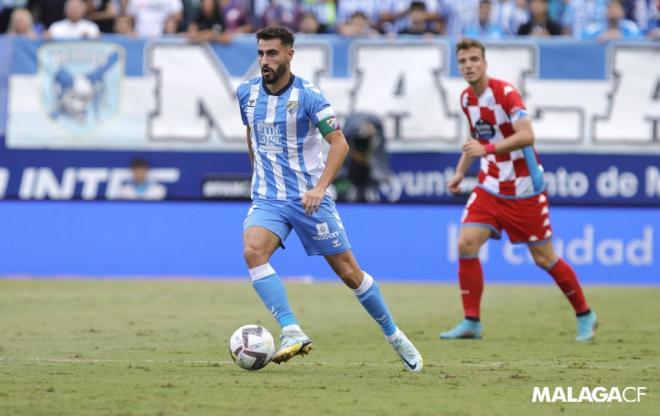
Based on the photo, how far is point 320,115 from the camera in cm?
861

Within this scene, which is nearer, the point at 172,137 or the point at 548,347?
the point at 548,347

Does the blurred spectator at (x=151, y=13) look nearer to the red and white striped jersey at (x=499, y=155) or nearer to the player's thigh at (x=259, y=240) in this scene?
the red and white striped jersey at (x=499, y=155)

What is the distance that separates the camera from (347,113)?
733 inches

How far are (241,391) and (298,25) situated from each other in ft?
42.8

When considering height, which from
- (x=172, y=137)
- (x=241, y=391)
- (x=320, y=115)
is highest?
(x=320, y=115)

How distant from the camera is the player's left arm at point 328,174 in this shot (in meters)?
8.41

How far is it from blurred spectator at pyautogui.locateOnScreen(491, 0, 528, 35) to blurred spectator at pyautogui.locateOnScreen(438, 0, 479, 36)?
33cm

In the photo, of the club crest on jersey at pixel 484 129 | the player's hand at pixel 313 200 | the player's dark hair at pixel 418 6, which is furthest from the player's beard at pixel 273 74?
the player's dark hair at pixel 418 6

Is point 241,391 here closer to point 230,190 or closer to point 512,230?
point 512,230

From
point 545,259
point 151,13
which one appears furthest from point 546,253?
A: point 151,13

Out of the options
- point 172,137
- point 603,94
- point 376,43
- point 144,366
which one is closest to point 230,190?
point 172,137

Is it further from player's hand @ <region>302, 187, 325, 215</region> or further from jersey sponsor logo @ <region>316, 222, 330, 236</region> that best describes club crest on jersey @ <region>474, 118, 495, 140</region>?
player's hand @ <region>302, 187, 325, 215</region>

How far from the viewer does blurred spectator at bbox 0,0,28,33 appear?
2016 centimetres

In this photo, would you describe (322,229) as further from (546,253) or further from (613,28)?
(613,28)
